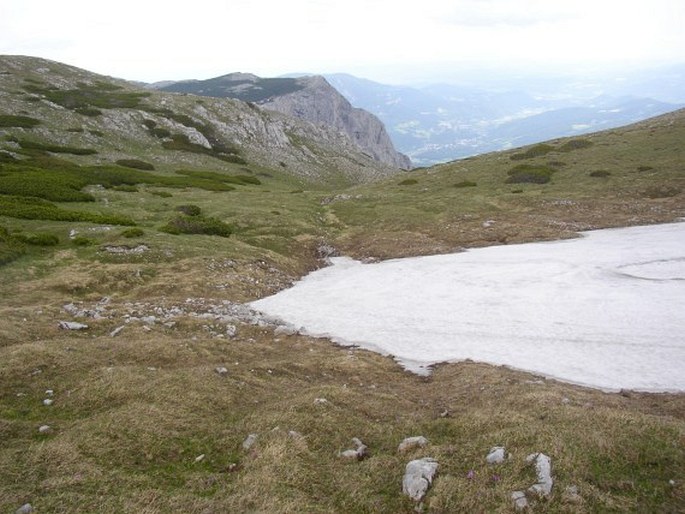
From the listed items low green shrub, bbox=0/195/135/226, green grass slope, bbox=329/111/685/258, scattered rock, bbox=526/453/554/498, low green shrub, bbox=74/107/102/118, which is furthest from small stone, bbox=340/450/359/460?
low green shrub, bbox=74/107/102/118

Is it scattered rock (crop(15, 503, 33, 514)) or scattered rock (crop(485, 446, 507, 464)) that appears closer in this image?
scattered rock (crop(15, 503, 33, 514))

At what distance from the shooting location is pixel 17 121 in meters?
78.2

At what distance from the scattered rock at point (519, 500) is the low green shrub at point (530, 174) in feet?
192

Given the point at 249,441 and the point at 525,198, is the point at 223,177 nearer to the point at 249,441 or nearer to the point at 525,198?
the point at 525,198

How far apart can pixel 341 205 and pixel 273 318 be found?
38022mm

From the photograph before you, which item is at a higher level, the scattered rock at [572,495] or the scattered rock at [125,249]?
the scattered rock at [572,495]

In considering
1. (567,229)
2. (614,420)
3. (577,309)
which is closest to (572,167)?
(567,229)

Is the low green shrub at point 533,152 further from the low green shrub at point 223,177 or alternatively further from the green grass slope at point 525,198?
the low green shrub at point 223,177

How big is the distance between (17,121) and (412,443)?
297ft

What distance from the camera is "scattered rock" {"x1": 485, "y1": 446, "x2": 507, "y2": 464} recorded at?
36.9 feet

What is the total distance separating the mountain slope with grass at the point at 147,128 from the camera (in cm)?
7988

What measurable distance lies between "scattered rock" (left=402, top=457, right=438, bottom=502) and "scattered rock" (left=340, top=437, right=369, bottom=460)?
1483mm

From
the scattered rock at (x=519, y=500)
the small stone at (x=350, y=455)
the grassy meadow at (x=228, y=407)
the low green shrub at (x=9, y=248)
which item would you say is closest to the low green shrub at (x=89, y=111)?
the grassy meadow at (x=228, y=407)

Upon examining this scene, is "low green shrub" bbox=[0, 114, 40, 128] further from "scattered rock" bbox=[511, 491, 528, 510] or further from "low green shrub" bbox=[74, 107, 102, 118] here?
"scattered rock" bbox=[511, 491, 528, 510]
